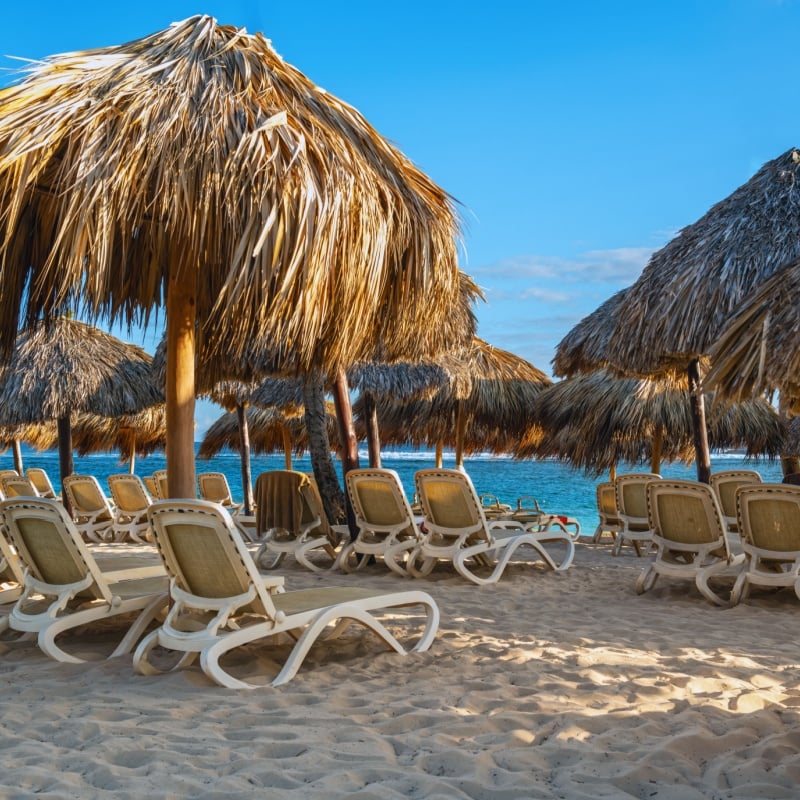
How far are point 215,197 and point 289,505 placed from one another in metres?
4.53

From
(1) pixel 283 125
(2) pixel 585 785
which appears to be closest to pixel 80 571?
(1) pixel 283 125

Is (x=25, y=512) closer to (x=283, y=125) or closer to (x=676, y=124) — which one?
(x=283, y=125)

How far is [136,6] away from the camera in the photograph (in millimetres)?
6465

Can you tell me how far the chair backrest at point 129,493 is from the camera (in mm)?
10391

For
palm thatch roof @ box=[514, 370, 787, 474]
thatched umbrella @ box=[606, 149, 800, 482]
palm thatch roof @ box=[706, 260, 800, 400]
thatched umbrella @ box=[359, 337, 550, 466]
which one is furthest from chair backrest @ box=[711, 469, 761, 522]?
thatched umbrella @ box=[359, 337, 550, 466]

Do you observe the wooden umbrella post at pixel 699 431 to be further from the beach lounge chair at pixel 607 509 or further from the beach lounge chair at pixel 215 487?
the beach lounge chair at pixel 215 487

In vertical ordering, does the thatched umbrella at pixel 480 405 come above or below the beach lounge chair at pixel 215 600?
above

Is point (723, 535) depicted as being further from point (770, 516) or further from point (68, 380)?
point (68, 380)

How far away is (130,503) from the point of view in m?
10.7

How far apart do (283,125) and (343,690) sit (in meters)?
2.48

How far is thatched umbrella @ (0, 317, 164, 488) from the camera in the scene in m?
12.0

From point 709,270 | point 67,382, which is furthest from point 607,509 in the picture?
point 67,382

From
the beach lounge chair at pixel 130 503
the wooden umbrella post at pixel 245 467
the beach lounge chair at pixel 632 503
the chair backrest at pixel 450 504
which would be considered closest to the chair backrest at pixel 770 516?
the chair backrest at pixel 450 504

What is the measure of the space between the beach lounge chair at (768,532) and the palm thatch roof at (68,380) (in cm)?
945
